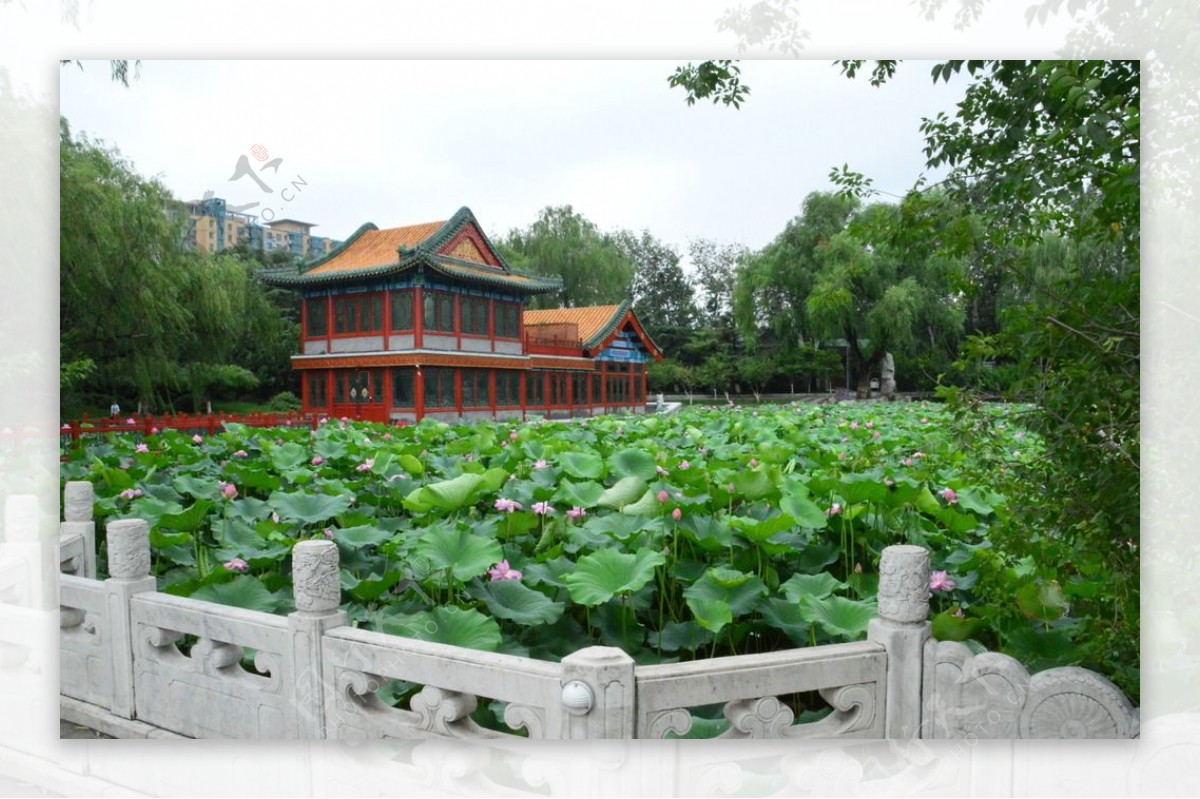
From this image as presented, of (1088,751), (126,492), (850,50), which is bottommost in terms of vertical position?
(1088,751)

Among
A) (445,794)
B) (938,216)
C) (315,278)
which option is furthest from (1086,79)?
(315,278)

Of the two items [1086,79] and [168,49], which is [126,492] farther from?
[1086,79]

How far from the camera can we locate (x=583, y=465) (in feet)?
11.3

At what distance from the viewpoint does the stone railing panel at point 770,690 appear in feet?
5.62

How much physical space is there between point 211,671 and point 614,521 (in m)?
1.21

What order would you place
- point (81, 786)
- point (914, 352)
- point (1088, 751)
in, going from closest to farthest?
1. point (1088, 751)
2. point (81, 786)
3. point (914, 352)

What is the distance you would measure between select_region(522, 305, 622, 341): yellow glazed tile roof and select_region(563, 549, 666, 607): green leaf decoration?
1.51 m

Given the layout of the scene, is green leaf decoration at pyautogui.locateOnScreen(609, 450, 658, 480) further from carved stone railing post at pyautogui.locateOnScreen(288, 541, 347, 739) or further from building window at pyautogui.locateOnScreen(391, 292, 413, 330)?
carved stone railing post at pyautogui.locateOnScreen(288, 541, 347, 739)

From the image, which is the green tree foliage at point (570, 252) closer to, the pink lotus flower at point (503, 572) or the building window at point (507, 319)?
the building window at point (507, 319)

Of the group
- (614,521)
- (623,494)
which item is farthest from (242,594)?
(623,494)

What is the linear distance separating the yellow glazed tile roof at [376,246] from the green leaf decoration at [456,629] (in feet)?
4.61

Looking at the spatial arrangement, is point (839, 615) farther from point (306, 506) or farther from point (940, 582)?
point (306, 506)

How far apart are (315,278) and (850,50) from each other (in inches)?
79.0

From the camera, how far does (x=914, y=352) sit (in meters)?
3.06
